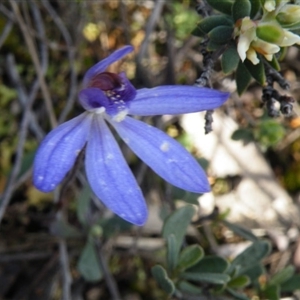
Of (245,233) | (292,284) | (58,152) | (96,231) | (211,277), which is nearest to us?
(58,152)

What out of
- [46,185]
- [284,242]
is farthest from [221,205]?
[46,185]

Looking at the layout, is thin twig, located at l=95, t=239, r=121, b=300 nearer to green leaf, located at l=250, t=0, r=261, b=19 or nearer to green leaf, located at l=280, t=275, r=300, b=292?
green leaf, located at l=280, t=275, r=300, b=292

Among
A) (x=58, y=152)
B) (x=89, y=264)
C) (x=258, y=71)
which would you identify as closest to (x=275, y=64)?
(x=258, y=71)

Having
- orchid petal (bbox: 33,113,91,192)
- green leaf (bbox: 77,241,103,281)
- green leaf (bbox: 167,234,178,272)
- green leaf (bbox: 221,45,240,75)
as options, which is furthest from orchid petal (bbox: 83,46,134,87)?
green leaf (bbox: 77,241,103,281)

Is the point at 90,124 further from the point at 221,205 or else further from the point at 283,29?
the point at 221,205

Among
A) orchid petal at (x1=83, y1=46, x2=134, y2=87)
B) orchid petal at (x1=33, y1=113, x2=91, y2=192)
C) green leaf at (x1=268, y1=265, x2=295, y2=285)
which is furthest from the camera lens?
green leaf at (x1=268, y1=265, x2=295, y2=285)

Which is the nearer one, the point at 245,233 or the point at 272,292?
the point at 272,292

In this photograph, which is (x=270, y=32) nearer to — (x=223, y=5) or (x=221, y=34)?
(x=221, y=34)
